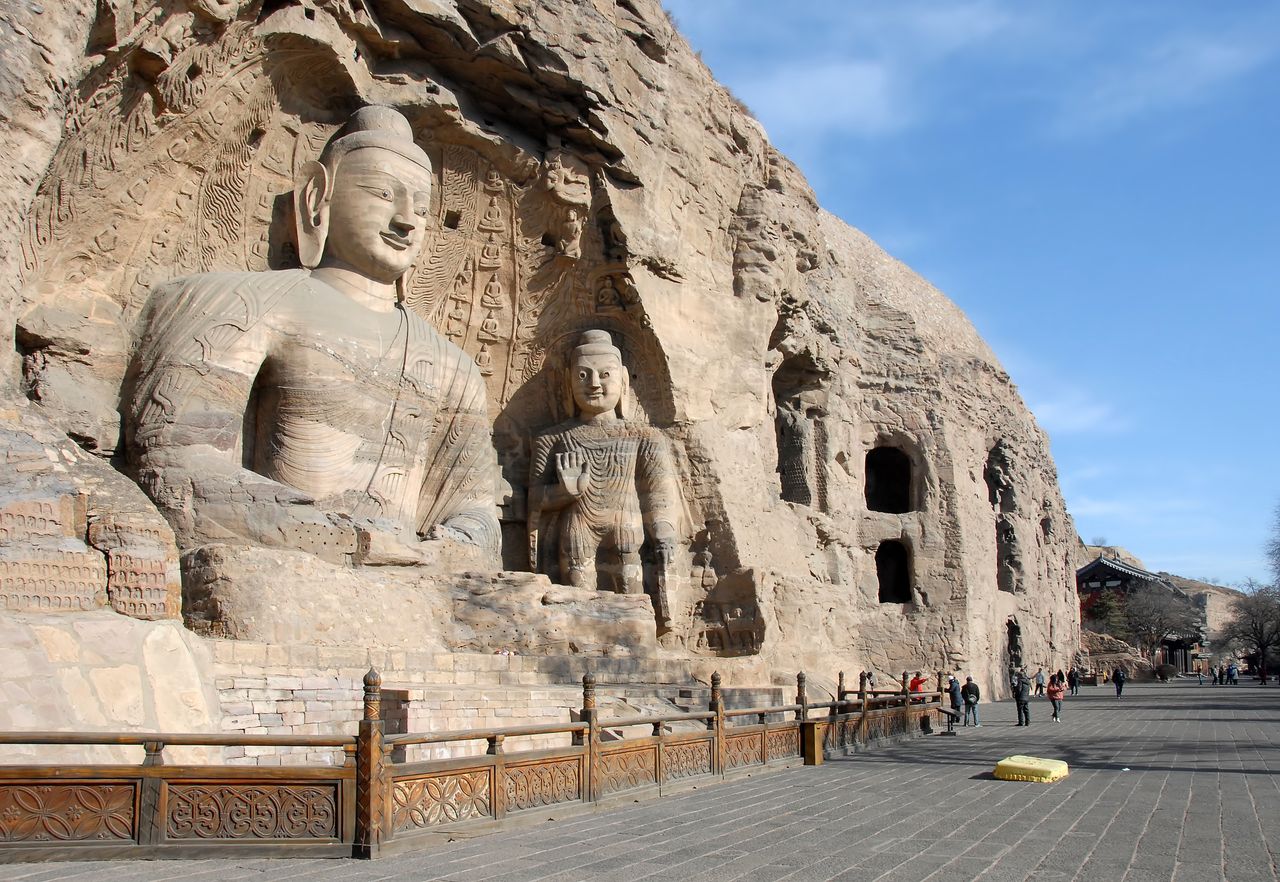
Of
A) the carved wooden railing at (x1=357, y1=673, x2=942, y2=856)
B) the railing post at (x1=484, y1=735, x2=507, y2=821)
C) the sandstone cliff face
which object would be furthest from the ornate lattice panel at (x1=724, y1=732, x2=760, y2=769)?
the railing post at (x1=484, y1=735, x2=507, y2=821)

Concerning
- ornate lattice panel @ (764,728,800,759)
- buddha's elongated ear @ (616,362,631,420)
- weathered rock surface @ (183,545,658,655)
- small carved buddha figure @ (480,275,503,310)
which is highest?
small carved buddha figure @ (480,275,503,310)

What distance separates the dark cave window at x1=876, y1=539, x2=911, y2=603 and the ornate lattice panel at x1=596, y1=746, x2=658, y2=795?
1594cm

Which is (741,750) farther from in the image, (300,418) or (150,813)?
(300,418)

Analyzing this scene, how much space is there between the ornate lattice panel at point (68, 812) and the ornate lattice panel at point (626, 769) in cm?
263

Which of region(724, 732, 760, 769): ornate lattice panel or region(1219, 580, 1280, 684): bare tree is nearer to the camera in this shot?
region(724, 732, 760, 769): ornate lattice panel

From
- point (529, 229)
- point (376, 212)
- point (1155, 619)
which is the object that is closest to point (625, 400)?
point (529, 229)

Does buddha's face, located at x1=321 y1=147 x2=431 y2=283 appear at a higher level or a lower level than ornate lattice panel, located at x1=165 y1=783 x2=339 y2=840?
higher

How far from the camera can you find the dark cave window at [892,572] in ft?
74.7

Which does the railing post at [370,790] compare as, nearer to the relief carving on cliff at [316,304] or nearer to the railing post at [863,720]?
the relief carving on cliff at [316,304]

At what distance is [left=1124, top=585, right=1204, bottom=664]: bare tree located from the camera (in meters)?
42.1

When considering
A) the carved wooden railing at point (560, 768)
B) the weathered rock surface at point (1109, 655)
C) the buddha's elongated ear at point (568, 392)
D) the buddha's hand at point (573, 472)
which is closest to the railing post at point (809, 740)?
the carved wooden railing at point (560, 768)

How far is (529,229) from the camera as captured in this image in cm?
1297

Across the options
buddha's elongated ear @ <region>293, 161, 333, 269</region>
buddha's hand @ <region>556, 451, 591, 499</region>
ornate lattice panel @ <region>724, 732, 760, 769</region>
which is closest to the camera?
ornate lattice panel @ <region>724, 732, 760, 769</region>

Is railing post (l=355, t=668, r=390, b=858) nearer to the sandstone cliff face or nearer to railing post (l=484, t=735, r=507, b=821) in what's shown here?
railing post (l=484, t=735, r=507, b=821)
